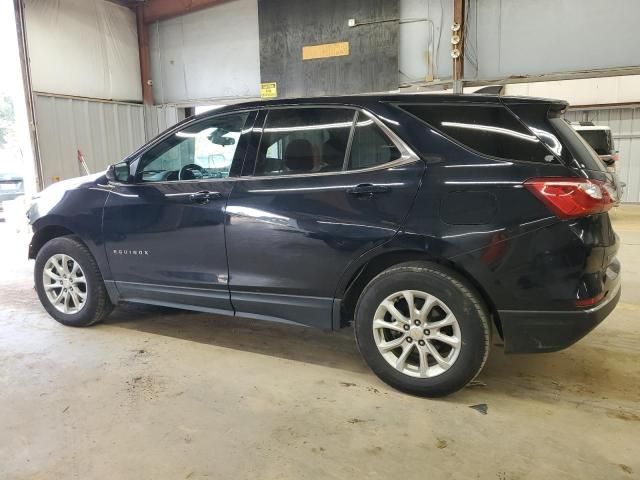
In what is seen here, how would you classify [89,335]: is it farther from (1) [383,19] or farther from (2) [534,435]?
(1) [383,19]

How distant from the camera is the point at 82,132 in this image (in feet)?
32.3

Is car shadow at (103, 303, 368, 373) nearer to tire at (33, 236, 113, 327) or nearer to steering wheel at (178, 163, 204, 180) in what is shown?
tire at (33, 236, 113, 327)

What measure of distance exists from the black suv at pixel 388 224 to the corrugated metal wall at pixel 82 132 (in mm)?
6936

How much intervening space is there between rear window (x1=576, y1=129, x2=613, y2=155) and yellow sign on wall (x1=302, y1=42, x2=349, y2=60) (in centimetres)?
497

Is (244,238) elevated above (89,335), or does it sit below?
above

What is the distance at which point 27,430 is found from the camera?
239 centimetres

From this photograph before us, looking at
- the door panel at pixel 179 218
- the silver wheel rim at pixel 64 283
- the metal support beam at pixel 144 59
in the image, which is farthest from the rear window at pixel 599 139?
the silver wheel rim at pixel 64 283

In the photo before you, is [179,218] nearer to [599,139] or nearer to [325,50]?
[325,50]

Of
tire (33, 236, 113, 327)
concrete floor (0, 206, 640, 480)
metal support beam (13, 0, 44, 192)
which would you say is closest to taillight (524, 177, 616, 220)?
concrete floor (0, 206, 640, 480)

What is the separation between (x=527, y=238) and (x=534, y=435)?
0.92 meters

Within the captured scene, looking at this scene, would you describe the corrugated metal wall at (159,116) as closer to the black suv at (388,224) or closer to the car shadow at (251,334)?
the car shadow at (251,334)

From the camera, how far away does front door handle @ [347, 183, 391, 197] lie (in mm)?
2561

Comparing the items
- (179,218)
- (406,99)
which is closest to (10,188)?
(179,218)

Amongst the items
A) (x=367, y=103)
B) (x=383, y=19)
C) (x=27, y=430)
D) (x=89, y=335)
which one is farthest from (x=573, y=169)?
(x=383, y=19)
